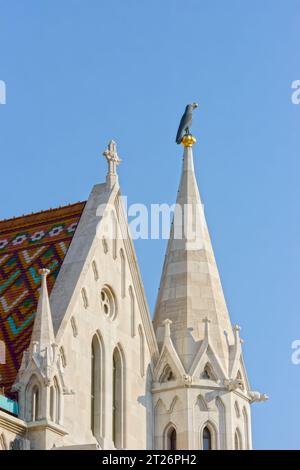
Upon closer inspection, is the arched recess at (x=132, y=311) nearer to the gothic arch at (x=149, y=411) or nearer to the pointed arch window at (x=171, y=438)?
the gothic arch at (x=149, y=411)

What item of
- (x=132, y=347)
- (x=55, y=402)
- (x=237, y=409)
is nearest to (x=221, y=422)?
(x=237, y=409)

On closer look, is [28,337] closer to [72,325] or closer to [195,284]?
[72,325]

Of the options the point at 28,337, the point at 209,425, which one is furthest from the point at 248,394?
the point at 28,337

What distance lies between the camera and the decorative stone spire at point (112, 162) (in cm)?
4041

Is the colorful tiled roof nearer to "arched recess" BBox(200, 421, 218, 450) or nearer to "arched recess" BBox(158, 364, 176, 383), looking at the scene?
"arched recess" BBox(158, 364, 176, 383)

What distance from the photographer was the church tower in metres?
39.1

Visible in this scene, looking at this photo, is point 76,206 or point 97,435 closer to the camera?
point 97,435

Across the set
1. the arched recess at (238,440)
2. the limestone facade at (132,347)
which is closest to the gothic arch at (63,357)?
the limestone facade at (132,347)

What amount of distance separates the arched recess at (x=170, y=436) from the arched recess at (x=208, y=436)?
64cm

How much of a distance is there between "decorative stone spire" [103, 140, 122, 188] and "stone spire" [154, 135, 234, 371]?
260 centimetres

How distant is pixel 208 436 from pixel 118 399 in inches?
92.2
